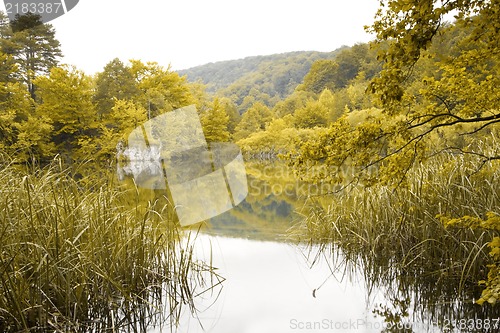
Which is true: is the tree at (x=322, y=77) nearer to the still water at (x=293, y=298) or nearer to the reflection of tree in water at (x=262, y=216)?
the reflection of tree in water at (x=262, y=216)

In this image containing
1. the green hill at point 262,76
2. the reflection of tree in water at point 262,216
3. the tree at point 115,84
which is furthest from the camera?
the green hill at point 262,76

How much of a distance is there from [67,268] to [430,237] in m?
2.80

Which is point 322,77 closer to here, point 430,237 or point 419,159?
point 430,237

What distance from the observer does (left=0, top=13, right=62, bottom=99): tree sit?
61.9 feet

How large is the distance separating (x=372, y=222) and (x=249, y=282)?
4.47 feet

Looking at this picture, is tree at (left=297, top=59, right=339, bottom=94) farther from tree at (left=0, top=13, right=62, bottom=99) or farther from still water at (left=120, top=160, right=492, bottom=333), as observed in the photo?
still water at (left=120, top=160, right=492, bottom=333)

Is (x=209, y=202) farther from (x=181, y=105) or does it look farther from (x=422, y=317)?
(x=181, y=105)

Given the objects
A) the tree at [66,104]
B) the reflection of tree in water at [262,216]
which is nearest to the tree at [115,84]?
the tree at [66,104]

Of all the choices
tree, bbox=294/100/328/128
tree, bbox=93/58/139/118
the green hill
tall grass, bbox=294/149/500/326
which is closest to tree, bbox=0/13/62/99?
tree, bbox=93/58/139/118

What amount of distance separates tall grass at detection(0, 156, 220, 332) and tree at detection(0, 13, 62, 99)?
61.1ft

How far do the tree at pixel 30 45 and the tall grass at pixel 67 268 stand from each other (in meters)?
18.6

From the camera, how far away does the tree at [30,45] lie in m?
18.9

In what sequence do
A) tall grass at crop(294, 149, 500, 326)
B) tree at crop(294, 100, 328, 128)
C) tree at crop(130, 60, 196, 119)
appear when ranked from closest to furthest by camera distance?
tall grass at crop(294, 149, 500, 326)
tree at crop(130, 60, 196, 119)
tree at crop(294, 100, 328, 128)

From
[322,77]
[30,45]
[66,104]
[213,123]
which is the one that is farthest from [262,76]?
[66,104]
